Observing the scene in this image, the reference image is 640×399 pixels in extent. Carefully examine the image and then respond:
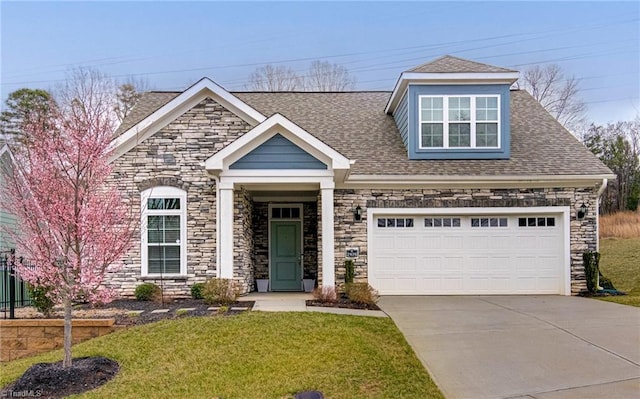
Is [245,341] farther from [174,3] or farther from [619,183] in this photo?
[619,183]

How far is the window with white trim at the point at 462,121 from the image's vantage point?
12.7 m

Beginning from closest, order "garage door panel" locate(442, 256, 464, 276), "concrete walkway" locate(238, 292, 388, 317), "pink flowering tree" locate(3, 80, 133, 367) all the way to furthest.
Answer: "pink flowering tree" locate(3, 80, 133, 367)
"concrete walkway" locate(238, 292, 388, 317)
"garage door panel" locate(442, 256, 464, 276)

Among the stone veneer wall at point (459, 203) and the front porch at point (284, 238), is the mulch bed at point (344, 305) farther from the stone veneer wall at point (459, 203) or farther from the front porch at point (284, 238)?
the front porch at point (284, 238)

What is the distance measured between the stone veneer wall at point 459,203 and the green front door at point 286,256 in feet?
6.30

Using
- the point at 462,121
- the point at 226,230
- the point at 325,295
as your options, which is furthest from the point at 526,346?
the point at 462,121

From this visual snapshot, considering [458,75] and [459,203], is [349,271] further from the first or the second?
[458,75]

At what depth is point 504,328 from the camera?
25.8 ft

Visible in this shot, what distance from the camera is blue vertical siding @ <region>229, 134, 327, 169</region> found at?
10.6 metres

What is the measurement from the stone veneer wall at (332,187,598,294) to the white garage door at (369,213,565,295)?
331 mm

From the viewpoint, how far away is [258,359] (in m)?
6.12

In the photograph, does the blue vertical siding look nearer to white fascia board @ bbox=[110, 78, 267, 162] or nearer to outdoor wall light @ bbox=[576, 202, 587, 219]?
white fascia board @ bbox=[110, 78, 267, 162]

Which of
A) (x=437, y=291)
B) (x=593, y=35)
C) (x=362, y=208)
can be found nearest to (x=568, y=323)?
(x=437, y=291)

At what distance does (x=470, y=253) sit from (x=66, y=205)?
9.56m

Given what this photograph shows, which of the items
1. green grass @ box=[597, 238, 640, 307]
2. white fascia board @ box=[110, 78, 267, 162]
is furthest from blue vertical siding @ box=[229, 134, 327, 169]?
green grass @ box=[597, 238, 640, 307]
